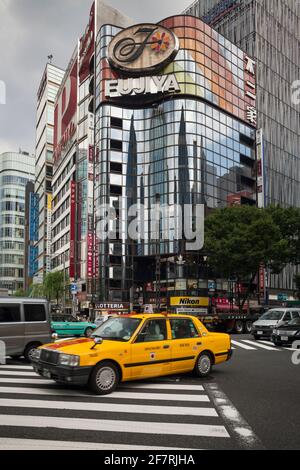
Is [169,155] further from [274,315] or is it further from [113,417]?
[113,417]

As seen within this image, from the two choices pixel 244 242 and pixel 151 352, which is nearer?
pixel 151 352

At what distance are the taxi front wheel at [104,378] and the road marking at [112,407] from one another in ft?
2.24

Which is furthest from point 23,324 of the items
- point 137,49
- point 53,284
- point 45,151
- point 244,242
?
point 45,151

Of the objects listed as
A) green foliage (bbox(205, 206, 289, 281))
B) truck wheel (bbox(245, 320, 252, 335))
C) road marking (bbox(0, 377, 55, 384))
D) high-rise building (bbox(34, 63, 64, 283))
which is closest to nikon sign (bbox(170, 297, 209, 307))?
green foliage (bbox(205, 206, 289, 281))

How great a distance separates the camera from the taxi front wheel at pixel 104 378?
862cm

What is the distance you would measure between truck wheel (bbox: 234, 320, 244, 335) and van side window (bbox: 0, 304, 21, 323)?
767 inches

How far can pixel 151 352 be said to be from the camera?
9.55 metres

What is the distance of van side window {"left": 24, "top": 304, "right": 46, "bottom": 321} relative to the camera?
1320cm

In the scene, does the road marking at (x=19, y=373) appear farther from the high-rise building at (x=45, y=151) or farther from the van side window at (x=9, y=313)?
the high-rise building at (x=45, y=151)

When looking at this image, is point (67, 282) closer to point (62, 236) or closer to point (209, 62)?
point (62, 236)

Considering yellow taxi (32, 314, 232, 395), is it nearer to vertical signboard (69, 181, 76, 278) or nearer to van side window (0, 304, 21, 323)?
van side window (0, 304, 21, 323)

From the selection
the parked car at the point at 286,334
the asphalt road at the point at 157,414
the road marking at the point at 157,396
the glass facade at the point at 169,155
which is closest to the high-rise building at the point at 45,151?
the glass facade at the point at 169,155

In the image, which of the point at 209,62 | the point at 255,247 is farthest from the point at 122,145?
the point at 255,247

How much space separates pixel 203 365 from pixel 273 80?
2779 inches
